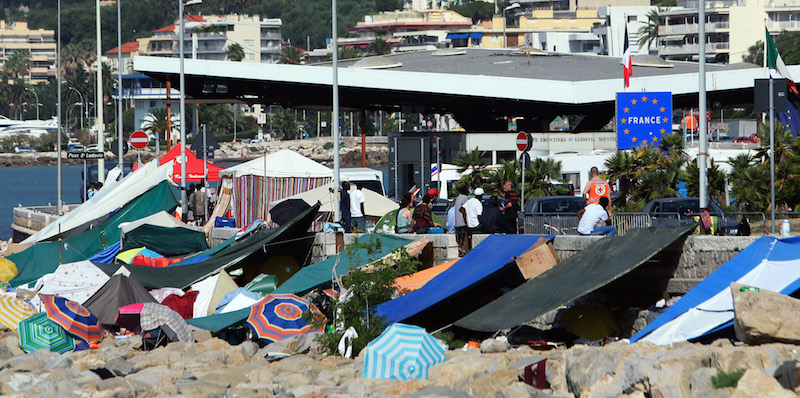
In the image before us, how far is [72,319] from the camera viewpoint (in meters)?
19.4

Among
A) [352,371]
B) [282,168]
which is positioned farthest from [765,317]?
[282,168]

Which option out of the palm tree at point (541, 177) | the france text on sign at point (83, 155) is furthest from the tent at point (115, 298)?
the france text on sign at point (83, 155)

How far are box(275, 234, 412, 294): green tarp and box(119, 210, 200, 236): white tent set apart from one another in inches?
278

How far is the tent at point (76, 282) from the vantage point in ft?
73.3

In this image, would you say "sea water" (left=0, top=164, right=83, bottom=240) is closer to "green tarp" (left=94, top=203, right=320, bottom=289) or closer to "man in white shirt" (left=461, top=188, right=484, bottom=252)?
"green tarp" (left=94, top=203, right=320, bottom=289)

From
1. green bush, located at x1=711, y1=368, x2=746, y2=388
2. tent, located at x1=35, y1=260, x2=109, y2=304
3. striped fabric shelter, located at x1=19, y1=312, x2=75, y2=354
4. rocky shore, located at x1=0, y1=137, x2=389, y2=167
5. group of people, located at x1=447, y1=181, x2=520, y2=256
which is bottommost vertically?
striped fabric shelter, located at x1=19, y1=312, x2=75, y2=354

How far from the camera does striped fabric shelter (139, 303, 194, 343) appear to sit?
736 inches

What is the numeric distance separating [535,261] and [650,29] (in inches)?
4585

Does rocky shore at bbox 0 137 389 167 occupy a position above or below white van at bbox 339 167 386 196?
above

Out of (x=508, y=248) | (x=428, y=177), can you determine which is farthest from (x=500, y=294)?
(x=428, y=177)

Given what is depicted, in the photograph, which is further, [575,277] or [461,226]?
[461,226]

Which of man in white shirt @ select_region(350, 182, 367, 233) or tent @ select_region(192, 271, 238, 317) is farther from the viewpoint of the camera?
man in white shirt @ select_region(350, 182, 367, 233)

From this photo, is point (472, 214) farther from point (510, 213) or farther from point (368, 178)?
point (368, 178)

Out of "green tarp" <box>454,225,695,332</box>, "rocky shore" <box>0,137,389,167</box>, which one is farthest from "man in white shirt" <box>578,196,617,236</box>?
"rocky shore" <box>0,137,389,167</box>
